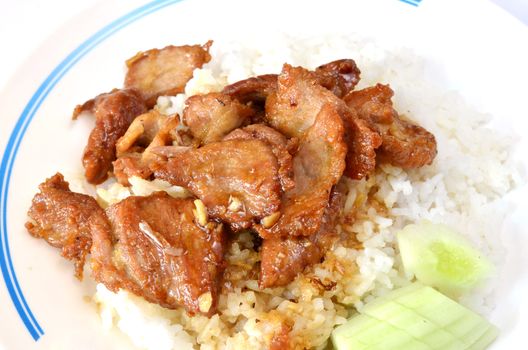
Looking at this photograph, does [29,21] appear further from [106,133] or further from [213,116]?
[213,116]

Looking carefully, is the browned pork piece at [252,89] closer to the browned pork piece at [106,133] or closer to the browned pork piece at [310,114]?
the browned pork piece at [310,114]

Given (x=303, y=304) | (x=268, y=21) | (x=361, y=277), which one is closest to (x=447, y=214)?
(x=361, y=277)

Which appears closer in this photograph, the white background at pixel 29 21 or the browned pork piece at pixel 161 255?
the browned pork piece at pixel 161 255

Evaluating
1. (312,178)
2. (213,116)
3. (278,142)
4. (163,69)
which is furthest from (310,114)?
(163,69)

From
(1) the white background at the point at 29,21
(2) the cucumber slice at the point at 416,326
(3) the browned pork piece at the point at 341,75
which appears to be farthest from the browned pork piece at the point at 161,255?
(1) the white background at the point at 29,21

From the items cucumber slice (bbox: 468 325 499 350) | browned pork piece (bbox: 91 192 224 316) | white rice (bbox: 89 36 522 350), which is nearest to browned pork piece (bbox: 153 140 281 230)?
browned pork piece (bbox: 91 192 224 316)

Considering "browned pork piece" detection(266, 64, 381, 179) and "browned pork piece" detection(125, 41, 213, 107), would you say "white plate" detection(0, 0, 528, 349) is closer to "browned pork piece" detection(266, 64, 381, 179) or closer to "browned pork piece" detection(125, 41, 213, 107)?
"browned pork piece" detection(125, 41, 213, 107)

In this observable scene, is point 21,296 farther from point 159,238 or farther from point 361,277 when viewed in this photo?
point 361,277
